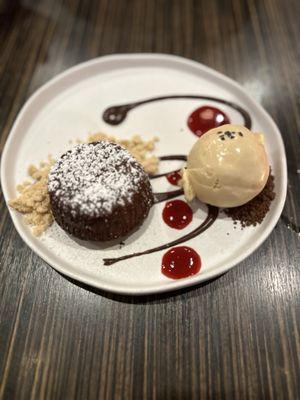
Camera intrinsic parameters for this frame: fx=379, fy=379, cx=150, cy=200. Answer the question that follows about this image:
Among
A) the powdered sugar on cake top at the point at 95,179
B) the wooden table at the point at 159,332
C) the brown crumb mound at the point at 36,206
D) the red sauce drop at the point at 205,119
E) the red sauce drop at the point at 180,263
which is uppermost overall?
the powdered sugar on cake top at the point at 95,179

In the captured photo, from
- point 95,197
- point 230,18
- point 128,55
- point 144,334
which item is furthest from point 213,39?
point 144,334

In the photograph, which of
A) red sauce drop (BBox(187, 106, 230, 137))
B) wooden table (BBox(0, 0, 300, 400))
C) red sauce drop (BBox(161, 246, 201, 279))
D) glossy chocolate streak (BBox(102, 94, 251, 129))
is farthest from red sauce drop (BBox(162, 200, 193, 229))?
glossy chocolate streak (BBox(102, 94, 251, 129))

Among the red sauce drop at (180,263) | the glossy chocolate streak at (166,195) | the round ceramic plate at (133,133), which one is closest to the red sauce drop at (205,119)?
the round ceramic plate at (133,133)

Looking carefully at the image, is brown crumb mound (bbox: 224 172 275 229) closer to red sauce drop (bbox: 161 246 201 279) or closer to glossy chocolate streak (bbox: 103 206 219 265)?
glossy chocolate streak (bbox: 103 206 219 265)

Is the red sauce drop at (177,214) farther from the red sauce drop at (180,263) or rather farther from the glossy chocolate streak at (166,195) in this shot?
the red sauce drop at (180,263)

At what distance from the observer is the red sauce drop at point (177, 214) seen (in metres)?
1.92

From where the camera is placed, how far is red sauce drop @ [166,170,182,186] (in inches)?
81.5

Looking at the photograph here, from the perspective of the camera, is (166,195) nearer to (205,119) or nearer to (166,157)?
(166,157)

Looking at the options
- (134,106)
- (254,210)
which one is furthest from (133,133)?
(254,210)

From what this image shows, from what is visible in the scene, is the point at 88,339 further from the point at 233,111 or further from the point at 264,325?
the point at 233,111

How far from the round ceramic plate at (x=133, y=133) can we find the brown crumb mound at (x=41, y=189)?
0.04 metres

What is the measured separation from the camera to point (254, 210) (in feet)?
6.31

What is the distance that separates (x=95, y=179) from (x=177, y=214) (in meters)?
0.48

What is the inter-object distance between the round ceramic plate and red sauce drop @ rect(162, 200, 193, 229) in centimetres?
3
